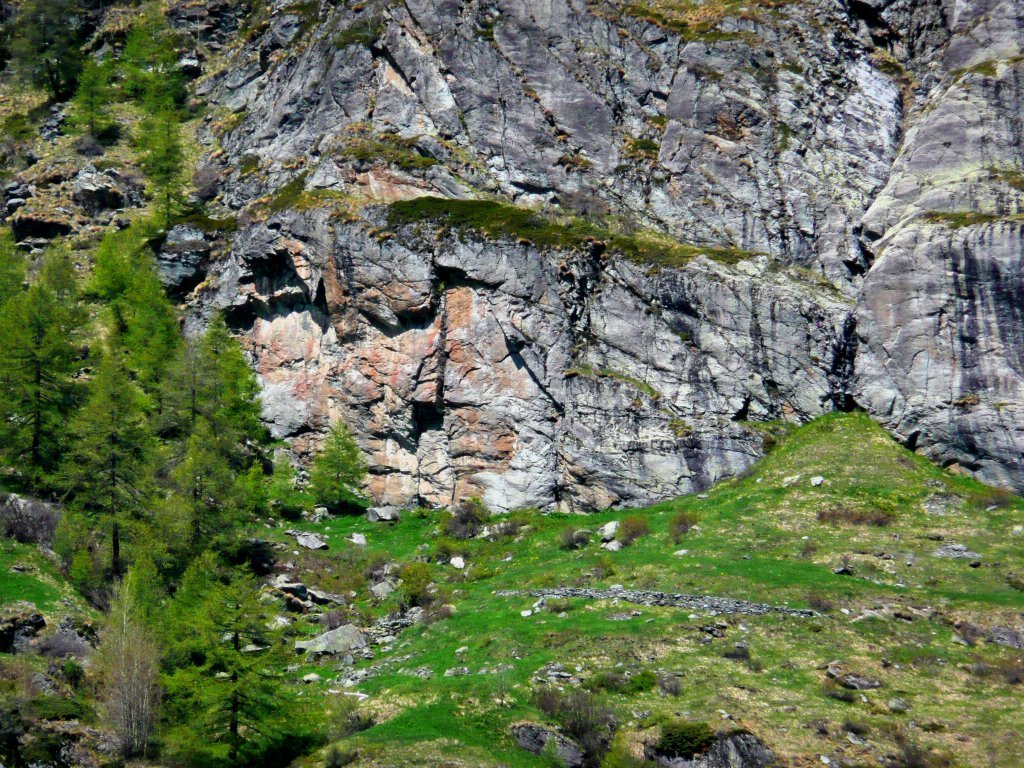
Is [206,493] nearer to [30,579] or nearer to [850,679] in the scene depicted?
[30,579]

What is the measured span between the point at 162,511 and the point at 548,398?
75.2 feet

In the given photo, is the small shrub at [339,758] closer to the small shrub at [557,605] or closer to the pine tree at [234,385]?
the small shrub at [557,605]

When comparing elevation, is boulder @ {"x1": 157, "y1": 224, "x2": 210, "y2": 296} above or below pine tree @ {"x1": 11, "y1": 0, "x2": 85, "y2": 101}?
below

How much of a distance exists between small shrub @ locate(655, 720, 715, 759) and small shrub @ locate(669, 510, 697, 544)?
1518 cm

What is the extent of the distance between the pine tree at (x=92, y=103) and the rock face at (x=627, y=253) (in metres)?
19.8

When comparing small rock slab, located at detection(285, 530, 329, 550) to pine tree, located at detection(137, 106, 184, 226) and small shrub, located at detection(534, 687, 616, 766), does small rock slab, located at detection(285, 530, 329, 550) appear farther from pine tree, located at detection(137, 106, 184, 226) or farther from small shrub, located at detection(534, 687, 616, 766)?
pine tree, located at detection(137, 106, 184, 226)

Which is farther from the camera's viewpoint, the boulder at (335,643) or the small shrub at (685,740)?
the boulder at (335,643)

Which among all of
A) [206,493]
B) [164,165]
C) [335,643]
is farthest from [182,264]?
[335,643]

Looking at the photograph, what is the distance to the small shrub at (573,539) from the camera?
147ft

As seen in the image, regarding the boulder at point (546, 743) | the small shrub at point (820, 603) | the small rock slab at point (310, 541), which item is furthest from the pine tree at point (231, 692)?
the small shrub at point (820, 603)

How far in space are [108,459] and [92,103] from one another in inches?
2172

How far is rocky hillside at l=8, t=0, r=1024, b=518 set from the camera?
50.5m

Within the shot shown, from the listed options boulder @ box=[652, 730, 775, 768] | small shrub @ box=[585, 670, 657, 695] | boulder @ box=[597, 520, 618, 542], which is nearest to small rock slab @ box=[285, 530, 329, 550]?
boulder @ box=[597, 520, 618, 542]

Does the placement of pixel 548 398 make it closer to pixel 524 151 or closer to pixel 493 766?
pixel 524 151
